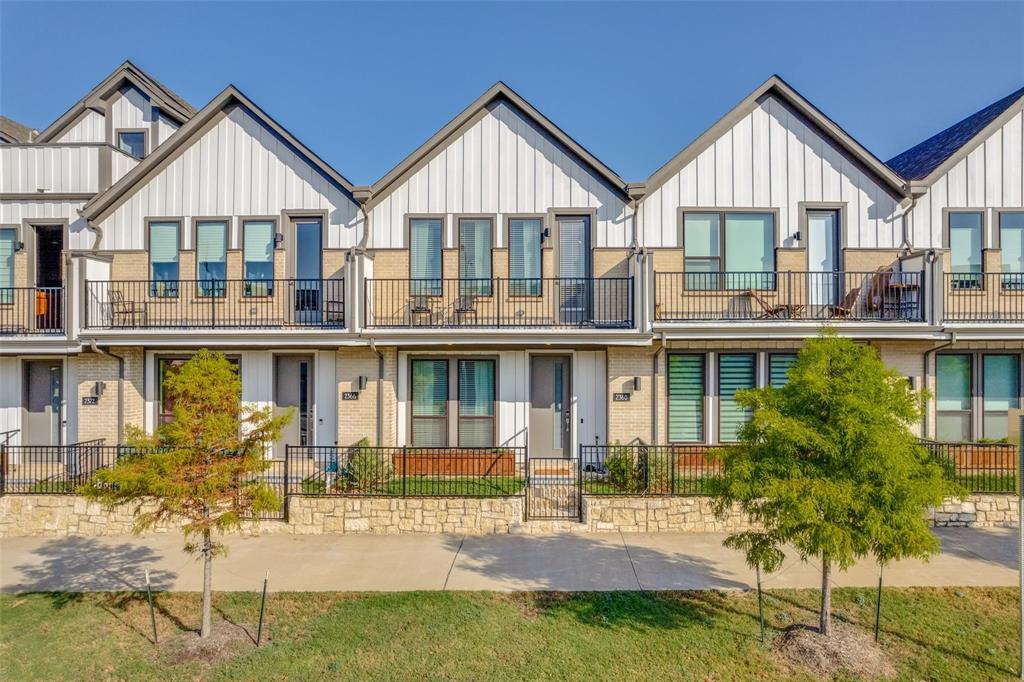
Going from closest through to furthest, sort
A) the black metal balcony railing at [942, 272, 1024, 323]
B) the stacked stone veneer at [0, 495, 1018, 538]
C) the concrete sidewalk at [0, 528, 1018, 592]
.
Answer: the concrete sidewalk at [0, 528, 1018, 592]
the stacked stone veneer at [0, 495, 1018, 538]
the black metal balcony railing at [942, 272, 1024, 323]

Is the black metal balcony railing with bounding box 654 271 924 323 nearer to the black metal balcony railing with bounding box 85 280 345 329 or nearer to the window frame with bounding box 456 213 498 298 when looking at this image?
the window frame with bounding box 456 213 498 298

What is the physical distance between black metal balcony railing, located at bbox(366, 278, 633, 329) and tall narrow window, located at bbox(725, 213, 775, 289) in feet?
8.83

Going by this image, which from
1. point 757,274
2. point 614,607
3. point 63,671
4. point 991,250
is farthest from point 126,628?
point 991,250

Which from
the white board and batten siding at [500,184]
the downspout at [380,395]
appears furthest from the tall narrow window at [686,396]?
the downspout at [380,395]

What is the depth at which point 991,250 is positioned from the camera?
12.8 metres

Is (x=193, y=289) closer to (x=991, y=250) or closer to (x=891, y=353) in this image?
(x=891, y=353)

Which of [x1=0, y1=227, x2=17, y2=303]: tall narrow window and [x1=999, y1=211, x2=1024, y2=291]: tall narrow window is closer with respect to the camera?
[x1=999, y1=211, x2=1024, y2=291]: tall narrow window

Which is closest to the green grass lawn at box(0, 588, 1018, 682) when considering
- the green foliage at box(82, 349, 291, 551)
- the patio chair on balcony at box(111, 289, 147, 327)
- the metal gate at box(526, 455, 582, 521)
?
the green foliage at box(82, 349, 291, 551)

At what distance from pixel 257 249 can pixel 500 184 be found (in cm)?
604

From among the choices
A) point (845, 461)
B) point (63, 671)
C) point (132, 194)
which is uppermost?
point (132, 194)

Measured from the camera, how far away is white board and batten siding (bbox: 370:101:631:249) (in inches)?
521

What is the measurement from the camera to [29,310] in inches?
523

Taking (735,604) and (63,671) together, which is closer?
(63,671)

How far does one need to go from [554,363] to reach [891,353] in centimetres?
766
